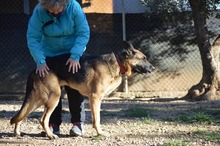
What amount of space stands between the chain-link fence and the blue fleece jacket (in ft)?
19.1

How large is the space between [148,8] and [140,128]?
6388 mm

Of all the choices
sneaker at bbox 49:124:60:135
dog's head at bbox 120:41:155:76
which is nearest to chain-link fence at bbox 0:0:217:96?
dog's head at bbox 120:41:155:76

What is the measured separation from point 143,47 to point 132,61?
571 cm

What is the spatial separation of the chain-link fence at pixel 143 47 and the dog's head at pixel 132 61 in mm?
5488

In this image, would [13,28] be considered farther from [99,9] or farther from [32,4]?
[99,9]

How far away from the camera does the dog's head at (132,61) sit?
5.92m

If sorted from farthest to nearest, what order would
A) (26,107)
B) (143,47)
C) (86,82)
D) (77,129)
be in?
(143,47) → (77,129) → (86,82) → (26,107)

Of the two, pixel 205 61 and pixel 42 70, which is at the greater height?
pixel 42 70

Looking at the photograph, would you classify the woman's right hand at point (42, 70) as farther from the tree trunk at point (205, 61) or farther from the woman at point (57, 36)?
the tree trunk at point (205, 61)

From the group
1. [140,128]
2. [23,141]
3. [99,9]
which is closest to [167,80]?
[99,9]

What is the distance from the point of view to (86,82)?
224 inches

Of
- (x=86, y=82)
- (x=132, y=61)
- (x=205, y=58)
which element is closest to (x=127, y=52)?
(x=132, y=61)

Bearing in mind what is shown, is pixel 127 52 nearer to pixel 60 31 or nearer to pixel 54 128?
pixel 60 31

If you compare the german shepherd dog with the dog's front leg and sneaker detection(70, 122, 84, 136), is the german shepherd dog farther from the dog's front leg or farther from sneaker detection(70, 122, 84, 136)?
sneaker detection(70, 122, 84, 136)
